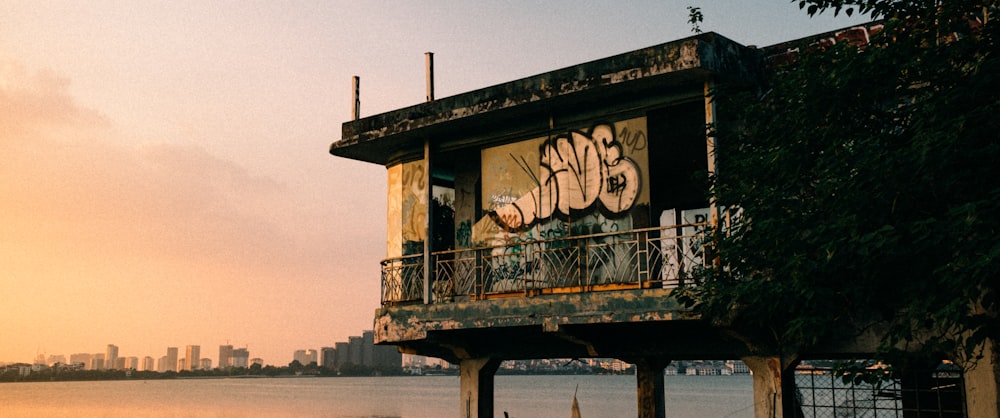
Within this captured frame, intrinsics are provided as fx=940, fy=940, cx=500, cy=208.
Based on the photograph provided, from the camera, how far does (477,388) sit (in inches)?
659

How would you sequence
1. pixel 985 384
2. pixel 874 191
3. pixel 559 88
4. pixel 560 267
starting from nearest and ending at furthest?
1. pixel 874 191
2. pixel 985 384
3. pixel 559 88
4. pixel 560 267

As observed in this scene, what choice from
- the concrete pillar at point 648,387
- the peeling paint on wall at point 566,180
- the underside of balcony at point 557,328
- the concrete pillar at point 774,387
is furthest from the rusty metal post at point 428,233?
the concrete pillar at point 774,387

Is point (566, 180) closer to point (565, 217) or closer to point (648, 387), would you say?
point (565, 217)

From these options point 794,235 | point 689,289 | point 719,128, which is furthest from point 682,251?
point 794,235

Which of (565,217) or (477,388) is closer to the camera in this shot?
(565,217)

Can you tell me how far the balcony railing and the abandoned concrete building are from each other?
0.03 meters

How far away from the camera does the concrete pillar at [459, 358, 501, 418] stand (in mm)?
16703

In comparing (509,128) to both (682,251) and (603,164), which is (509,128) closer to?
(603,164)

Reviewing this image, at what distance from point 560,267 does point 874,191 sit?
237 inches

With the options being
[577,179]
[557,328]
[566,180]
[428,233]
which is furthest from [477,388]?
[577,179]

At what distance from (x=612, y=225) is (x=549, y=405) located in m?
109

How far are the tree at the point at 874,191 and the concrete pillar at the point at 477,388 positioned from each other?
5.46 metres

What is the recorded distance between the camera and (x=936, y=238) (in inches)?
351

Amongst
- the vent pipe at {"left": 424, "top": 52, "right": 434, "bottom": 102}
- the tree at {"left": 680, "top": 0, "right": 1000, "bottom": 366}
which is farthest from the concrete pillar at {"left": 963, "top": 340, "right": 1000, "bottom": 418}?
the vent pipe at {"left": 424, "top": 52, "right": 434, "bottom": 102}
